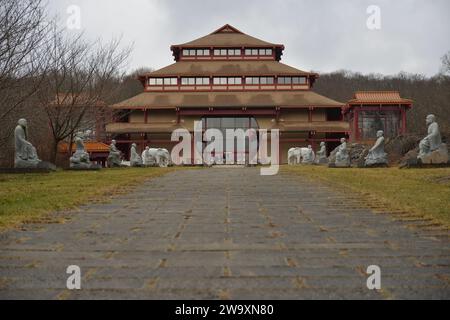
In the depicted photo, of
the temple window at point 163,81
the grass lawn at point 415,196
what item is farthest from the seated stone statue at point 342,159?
the temple window at point 163,81

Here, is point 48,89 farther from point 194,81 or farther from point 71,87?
Result: point 194,81

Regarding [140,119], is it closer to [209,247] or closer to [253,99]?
[253,99]

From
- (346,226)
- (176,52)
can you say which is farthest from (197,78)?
(346,226)

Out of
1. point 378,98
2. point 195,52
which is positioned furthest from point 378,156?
point 195,52

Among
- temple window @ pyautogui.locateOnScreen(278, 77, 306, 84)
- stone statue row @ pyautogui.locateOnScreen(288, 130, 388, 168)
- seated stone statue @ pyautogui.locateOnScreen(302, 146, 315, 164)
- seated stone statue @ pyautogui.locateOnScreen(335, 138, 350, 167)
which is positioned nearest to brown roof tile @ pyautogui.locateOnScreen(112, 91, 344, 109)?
temple window @ pyautogui.locateOnScreen(278, 77, 306, 84)

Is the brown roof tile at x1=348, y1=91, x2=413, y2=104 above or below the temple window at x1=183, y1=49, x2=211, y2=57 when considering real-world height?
below

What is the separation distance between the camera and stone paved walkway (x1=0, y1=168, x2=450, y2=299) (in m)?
3.25

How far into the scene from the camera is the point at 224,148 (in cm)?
4125

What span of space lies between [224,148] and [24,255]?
3705 centimetres

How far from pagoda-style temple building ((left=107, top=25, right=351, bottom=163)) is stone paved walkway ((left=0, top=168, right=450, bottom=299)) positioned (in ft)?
104

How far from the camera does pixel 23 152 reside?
18.0m

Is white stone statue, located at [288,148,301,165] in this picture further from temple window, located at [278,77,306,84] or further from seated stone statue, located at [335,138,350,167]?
temple window, located at [278,77,306,84]

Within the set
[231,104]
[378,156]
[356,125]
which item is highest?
[231,104]

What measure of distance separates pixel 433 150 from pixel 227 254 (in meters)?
15.5
